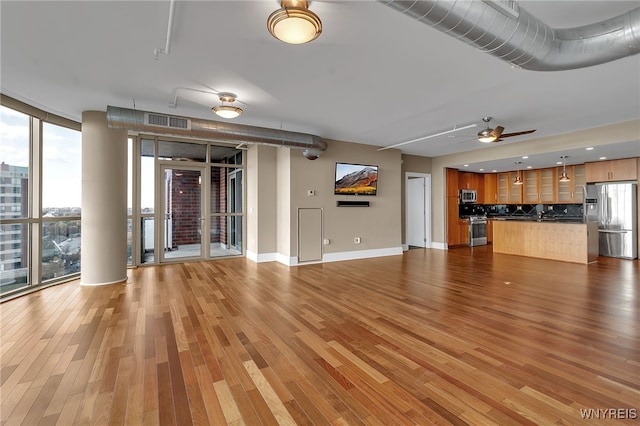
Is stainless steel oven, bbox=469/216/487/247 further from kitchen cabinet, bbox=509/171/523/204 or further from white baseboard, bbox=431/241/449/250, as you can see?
white baseboard, bbox=431/241/449/250

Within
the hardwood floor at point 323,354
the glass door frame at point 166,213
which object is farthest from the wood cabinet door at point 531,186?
the glass door frame at point 166,213

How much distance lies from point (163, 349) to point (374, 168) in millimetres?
6279

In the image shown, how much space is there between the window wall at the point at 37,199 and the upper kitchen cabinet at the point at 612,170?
488 inches

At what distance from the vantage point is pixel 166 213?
6.65 meters

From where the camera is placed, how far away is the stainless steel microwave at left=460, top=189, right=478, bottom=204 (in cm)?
1007

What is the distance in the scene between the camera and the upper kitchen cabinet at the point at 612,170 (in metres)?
7.33

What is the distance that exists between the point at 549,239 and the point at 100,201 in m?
9.92

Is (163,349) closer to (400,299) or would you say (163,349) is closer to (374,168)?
(400,299)

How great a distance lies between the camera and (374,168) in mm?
7664

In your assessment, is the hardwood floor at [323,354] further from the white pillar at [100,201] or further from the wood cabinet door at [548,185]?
the wood cabinet door at [548,185]

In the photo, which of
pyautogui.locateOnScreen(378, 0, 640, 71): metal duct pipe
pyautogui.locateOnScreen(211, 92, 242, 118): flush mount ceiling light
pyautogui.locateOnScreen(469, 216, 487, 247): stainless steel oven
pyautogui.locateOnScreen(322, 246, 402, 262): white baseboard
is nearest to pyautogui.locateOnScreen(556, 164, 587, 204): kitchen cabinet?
pyautogui.locateOnScreen(469, 216, 487, 247): stainless steel oven

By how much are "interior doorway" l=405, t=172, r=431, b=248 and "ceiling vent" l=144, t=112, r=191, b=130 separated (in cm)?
668

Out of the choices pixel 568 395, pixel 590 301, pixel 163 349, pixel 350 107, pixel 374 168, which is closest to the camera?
pixel 568 395

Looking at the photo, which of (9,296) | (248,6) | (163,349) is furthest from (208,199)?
(248,6)
